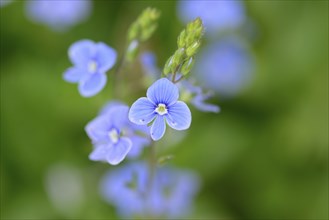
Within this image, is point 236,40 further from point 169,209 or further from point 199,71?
point 169,209

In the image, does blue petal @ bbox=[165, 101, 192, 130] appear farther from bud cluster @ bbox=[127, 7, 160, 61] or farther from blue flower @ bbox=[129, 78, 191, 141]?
bud cluster @ bbox=[127, 7, 160, 61]

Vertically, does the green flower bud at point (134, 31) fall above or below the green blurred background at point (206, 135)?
below

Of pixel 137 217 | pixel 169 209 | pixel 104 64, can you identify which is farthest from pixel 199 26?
pixel 169 209

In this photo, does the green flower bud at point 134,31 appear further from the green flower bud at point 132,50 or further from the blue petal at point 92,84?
the blue petal at point 92,84

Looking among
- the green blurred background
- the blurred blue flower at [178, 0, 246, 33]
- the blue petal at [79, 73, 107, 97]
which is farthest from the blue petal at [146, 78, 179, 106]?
the blurred blue flower at [178, 0, 246, 33]

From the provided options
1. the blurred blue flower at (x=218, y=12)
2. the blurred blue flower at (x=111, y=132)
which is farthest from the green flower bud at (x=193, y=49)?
the blurred blue flower at (x=218, y=12)

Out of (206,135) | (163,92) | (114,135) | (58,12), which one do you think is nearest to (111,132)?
(114,135)

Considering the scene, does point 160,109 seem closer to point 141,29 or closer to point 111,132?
point 111,132
